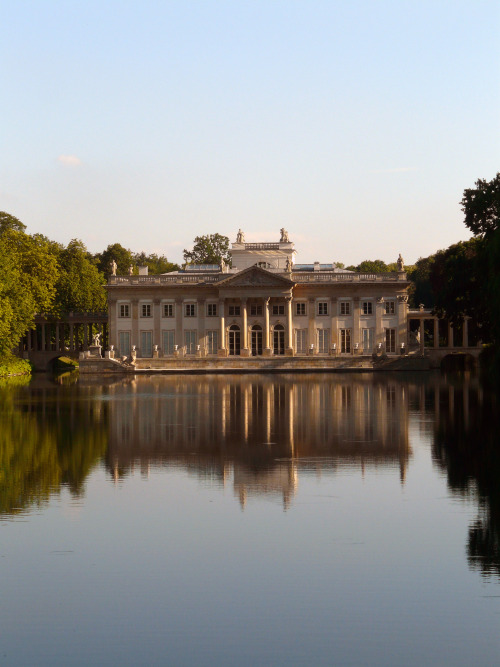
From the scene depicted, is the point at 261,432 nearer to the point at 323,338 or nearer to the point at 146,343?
the point at 323,338

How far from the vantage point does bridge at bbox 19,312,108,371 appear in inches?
3666

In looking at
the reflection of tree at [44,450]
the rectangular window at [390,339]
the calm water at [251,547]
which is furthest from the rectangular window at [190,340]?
the calm water at [251,547]

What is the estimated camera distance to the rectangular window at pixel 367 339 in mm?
82125

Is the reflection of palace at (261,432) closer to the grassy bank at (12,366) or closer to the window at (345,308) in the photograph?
the grassy bank at (12,366)

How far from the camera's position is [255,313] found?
82.6m

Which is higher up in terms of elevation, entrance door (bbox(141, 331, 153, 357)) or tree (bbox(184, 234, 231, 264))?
tree (bbox(184, 234, 231, 264))

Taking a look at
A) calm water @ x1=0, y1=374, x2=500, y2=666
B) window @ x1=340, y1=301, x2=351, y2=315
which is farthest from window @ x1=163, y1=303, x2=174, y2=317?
calm water @ x1=0, y1=374, x2=500, y2=666

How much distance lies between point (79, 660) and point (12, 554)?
4.06m

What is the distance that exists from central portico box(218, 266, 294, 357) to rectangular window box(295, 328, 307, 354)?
30.2 inches

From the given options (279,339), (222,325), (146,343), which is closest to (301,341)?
(279,339)

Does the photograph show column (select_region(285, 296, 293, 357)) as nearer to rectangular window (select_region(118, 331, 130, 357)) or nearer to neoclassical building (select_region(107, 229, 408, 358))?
neoclassical building (select_region(107, 229, 408, 358))

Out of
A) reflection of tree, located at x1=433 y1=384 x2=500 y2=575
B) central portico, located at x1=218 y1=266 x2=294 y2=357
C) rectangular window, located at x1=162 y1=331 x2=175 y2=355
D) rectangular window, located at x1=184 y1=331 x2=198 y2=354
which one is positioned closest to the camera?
reflection of tree, located at x1=433 y1=384 x2=500 y2=575

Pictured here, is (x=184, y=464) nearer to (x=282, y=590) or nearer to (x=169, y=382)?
(x=282, y=590)

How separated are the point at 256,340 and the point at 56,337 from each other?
22.5 metres
